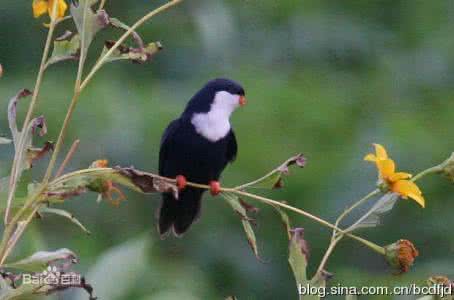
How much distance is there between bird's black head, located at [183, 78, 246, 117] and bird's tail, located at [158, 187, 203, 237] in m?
0.20

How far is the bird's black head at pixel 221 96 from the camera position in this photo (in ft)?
6.23

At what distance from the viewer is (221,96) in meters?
1.91

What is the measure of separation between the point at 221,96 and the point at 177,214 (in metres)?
0.25

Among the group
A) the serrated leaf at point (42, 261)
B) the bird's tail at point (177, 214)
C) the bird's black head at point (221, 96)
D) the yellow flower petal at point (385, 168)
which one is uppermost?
the bird's black head at point (221, 96)

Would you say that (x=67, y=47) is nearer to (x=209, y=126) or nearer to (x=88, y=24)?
(x=88, y=24)

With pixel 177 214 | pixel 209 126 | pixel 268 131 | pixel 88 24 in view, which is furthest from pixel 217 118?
pixel 88 24

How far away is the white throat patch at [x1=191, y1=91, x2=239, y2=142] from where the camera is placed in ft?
6.28

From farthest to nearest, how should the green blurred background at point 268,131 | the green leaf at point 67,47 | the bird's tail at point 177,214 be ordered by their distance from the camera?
the green blurred background at point 268,131 < the bird's tail at point 177,214 < the green leaf at point 67,47

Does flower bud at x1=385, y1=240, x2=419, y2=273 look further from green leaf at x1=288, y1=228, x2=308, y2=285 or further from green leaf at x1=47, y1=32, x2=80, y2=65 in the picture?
green leaf at x1=47, y1=32, x2=80, y2=65


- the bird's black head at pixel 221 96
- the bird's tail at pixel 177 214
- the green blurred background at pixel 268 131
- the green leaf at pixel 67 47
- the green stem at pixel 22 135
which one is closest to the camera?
the green stem at pixel 22 135

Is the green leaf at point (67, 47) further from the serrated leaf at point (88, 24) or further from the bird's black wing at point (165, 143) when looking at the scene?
the bird's black wing at point (165, 143)

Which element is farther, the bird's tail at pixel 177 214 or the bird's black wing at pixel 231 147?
the bird's black wing at pixel 231 147

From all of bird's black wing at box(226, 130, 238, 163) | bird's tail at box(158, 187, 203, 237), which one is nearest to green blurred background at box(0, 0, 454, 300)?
bird's tail at box(158, 187, 203, 237)

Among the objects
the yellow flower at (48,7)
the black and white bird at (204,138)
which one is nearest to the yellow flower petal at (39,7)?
the yellow flower at (48,7)
